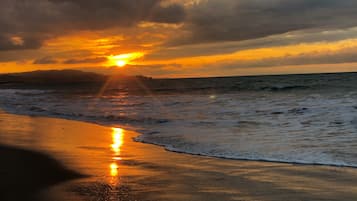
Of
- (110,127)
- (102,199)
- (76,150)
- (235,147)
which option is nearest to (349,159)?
(235,147)

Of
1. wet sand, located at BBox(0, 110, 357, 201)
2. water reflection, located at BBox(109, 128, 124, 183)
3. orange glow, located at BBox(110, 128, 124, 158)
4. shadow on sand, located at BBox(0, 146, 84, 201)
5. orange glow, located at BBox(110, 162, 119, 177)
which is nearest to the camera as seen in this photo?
wet sand, located at BBox(0, 110, 357, 201)

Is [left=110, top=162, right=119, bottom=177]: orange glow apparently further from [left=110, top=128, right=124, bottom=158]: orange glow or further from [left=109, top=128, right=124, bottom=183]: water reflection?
[left=110, top=128, right=124, bottom=158]: orange glow

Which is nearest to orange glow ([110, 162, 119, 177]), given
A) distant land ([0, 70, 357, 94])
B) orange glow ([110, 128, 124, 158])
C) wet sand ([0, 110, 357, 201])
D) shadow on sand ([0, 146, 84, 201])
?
wet sand ([0, 110, 357, 201])

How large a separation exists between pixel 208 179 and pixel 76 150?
4.62 metres

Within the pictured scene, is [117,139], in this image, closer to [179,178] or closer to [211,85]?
[179,178]

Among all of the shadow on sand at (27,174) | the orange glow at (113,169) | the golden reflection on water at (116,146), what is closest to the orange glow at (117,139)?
the golden reflection on water at (116,146)

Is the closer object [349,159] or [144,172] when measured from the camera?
[144,172]

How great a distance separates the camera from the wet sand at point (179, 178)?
21.9 ft

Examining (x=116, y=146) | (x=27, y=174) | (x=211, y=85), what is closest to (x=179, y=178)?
(x=27, y=174)

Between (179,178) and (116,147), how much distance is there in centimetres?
437

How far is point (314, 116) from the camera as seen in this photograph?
60.9 feet

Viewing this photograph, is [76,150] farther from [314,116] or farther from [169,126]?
[314,116]

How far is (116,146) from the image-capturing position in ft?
39.7

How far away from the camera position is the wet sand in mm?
6688
